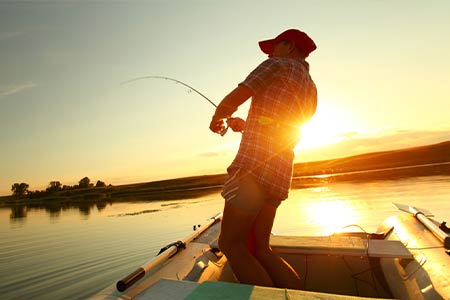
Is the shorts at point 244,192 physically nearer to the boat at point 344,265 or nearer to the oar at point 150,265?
the boat at point 344,265

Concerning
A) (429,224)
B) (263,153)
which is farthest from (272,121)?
(429,224)

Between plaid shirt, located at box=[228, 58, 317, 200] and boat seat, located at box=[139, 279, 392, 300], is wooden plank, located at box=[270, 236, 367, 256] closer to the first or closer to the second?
plaid shirt, located at box=[228, 58, 317, 200]

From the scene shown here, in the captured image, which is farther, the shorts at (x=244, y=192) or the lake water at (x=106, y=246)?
the lake water at (x=106, y=246)

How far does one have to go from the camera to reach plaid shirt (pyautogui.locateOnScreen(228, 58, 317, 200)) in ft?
8.04

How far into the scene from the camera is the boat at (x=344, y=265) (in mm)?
2736

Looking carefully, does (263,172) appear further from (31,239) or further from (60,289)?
(31,239)

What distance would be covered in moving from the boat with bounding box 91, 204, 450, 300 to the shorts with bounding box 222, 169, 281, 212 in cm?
60

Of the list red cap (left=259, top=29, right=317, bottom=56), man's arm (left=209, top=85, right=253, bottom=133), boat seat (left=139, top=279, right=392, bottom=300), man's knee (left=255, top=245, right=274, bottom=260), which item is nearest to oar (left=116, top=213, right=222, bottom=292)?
boat seat (left=139, top=279, right=392, bottom=300)

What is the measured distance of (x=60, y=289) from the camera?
7.91 meters

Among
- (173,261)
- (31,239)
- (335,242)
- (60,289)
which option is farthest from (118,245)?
(335,242)

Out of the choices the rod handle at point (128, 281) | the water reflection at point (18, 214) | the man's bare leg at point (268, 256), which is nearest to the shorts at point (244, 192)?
the man's bare leg at point (268, 256)

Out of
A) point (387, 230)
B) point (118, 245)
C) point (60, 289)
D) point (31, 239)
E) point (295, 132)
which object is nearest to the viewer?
point (295, 132)

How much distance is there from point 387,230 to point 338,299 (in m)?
3.92

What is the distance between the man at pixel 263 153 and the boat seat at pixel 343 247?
1.00 m
